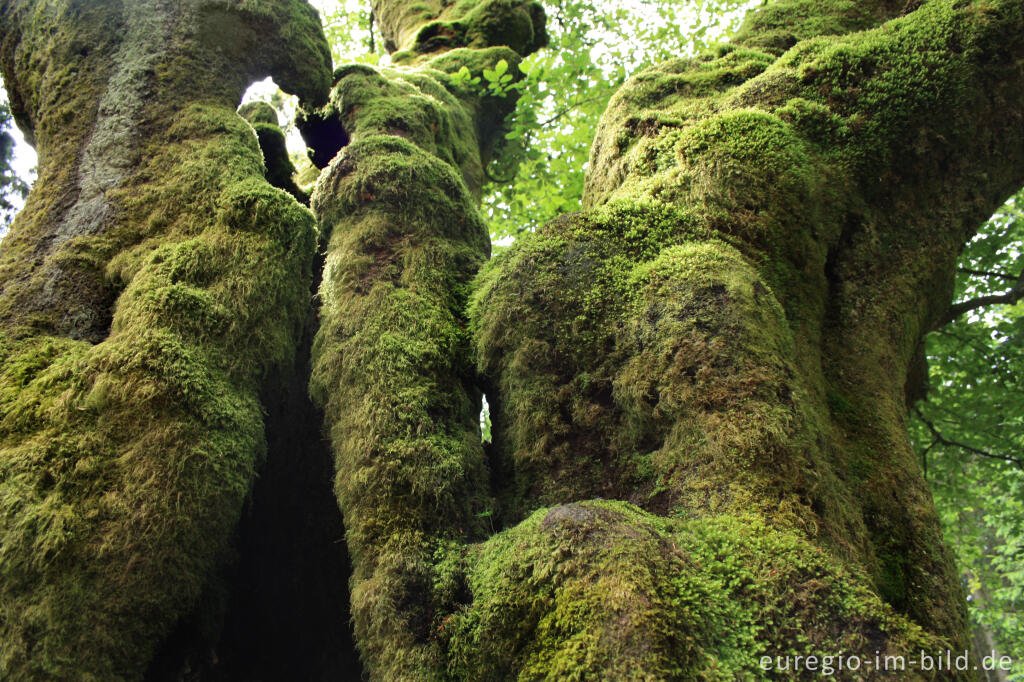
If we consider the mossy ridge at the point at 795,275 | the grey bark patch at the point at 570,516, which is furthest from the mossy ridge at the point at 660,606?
the mossy ridge at the point at 795,275

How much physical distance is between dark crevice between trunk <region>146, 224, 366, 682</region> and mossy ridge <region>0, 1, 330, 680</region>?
2.10 ft

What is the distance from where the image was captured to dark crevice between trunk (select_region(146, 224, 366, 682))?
12.4 feet

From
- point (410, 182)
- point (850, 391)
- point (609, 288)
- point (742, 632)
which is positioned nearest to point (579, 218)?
point (609, 288)

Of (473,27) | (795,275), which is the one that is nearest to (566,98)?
(473,27)

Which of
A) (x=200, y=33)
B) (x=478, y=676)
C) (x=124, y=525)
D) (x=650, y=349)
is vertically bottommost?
(x=478, y=676)

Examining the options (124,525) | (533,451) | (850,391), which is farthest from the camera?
(850,391)

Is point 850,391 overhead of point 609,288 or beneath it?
beneath

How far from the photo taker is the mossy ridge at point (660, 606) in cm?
205

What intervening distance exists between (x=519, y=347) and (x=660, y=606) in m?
1.62

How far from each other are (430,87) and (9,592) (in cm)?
520

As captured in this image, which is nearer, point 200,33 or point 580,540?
point 580,540

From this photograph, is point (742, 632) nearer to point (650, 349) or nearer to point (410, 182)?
point (650, 349)

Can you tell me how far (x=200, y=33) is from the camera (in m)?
4.50

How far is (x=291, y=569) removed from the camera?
13.2ft
